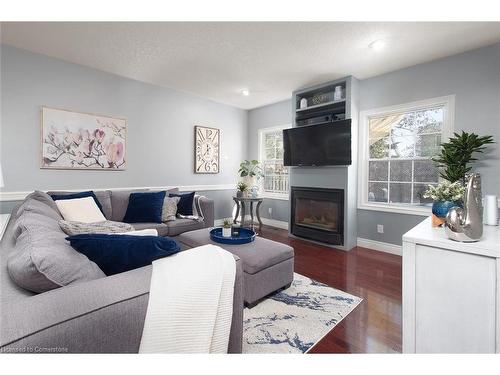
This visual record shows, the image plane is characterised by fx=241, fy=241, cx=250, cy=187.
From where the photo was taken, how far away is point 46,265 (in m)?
0.80

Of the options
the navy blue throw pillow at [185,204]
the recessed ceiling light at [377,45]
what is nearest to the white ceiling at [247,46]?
the recessed ceiling light at [377,45]

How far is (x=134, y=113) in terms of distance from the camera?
143 inches

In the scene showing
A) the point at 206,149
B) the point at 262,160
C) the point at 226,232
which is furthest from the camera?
the point at 262,160

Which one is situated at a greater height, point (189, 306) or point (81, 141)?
point (81, 141)

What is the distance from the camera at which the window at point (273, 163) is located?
4750mm

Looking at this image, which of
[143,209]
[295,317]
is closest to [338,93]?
[295,317]

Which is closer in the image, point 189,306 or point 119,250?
point 189,306

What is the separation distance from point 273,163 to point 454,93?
114 inches

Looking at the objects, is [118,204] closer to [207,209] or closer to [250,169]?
[207,209]

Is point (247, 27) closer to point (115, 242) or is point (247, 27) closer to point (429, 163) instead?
point (115, 242)

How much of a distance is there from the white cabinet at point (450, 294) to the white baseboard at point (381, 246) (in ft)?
6.89

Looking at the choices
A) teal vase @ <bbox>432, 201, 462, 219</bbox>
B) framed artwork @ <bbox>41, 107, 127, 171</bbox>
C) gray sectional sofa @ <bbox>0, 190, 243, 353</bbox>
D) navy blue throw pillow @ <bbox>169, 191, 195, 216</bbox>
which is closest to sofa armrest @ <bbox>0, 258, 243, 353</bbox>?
gray sectional sofa @ <bbox>0, 190, 243, 353</bbox>

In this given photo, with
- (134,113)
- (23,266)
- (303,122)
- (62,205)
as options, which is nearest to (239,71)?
(303,122)

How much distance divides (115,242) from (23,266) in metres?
0.31
